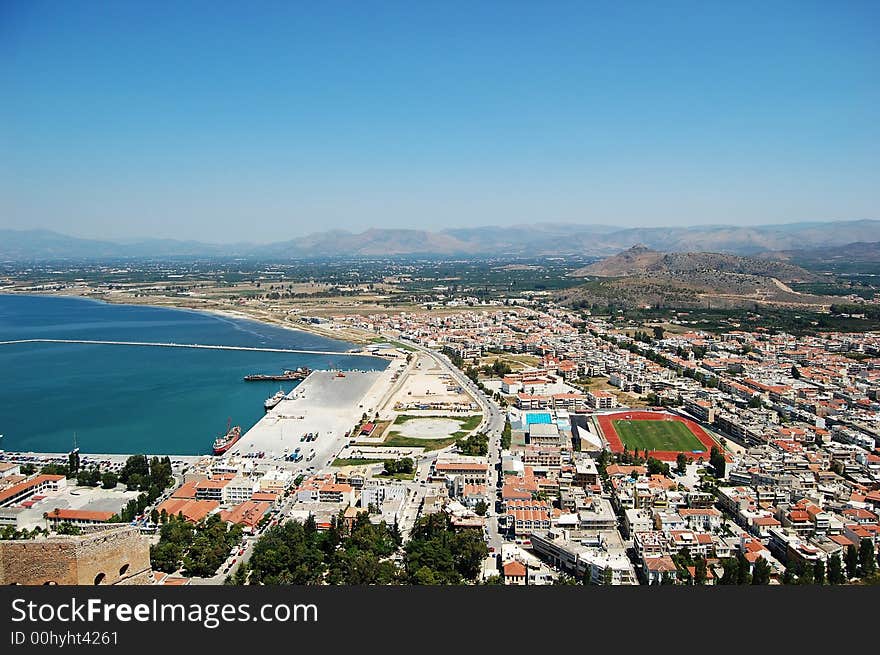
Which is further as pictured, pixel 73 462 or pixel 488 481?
pixel 73 462

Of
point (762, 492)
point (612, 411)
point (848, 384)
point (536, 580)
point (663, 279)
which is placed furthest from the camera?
point (663, 279)

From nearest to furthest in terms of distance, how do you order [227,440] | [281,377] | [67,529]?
1. [67,529]
2. [227,440]
3. [281,377]

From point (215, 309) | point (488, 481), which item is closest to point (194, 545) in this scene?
point (488, 481)

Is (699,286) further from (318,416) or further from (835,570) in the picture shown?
(835,570)

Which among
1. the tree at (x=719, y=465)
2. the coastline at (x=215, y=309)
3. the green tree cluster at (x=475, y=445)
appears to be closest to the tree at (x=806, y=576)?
the tree at (x=719, y=465)

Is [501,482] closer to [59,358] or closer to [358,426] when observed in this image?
[358,426]

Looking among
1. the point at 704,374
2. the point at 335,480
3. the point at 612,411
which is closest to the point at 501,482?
the point at 335,480
